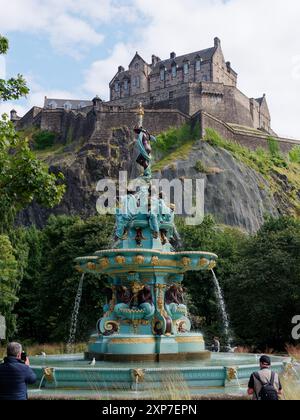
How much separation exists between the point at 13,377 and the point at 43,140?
80.2 meters

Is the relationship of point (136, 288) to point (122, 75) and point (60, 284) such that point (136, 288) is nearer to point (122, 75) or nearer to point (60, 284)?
point (60, 284)

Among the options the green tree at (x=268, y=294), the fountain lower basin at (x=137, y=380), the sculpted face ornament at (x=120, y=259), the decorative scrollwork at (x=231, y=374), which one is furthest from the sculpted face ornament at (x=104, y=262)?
the green tree at (x=268, y=294)

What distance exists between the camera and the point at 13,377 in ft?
21.8

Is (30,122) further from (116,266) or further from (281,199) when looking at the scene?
(116,266)

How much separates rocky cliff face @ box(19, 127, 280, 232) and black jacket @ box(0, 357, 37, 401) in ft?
188

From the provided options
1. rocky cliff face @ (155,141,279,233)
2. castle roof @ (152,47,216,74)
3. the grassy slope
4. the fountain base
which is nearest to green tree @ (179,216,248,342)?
the fountain base

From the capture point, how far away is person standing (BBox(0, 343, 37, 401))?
259 inches

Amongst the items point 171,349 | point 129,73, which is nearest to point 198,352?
point 171,349

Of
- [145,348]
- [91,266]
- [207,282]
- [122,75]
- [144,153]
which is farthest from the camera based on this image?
[122,75]

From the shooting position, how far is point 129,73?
101m

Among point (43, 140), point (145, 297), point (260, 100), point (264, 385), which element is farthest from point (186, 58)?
point (264, 385)

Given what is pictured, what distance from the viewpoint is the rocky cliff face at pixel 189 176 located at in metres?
65.8

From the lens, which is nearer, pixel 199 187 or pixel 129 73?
pixel 199 187
